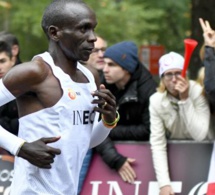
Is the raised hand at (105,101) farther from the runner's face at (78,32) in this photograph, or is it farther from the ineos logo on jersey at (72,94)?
the runner's face at (78,32)

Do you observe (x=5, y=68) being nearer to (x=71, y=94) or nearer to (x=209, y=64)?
(x=209, y=64)

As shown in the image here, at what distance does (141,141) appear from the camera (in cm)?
807

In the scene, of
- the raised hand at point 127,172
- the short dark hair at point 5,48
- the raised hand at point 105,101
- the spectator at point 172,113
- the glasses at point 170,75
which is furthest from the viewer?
the short dark hair at point 5,48

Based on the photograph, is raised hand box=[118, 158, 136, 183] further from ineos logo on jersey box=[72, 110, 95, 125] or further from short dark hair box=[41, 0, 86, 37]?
short dark hair box=[41, 0, 86, 37]

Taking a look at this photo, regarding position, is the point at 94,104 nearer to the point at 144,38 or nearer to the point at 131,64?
the point at 131,64

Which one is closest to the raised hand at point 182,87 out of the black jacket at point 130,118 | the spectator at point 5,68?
the black jacket at point 130,118

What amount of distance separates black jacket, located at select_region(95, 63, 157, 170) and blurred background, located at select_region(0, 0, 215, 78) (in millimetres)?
6819

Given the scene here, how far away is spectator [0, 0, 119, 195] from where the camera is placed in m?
4.88

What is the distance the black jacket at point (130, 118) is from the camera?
7977 mm

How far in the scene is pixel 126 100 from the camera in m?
8.05

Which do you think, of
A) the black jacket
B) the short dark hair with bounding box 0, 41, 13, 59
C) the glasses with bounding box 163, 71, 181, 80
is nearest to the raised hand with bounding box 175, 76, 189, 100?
the glasses with bounding box 163, 71, 181, 80

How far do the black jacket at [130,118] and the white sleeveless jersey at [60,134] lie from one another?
2.91 meters

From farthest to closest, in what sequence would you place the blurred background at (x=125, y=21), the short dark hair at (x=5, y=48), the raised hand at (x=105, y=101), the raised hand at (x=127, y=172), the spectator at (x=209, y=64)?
the blurred background at (x=125, y=21) → the short dark hair at (x=5, y=48) → the raised hand at (x=127, y=172) → the spectator at (x=209, y=64) → the raised hand at (x=105, y=101)

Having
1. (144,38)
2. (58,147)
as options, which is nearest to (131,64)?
(58,147)
